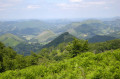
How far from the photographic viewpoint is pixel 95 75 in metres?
18.2

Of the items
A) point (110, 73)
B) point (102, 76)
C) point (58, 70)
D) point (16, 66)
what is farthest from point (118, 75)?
point (16, 66)

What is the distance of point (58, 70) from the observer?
2633cm

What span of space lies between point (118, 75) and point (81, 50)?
30.7 metres

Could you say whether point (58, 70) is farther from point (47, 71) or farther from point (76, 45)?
point (76, 45)

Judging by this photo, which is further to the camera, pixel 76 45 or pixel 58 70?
pixel 76 45

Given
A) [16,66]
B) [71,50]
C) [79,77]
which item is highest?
[79,77]

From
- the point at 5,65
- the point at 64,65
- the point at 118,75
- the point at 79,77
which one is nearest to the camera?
the point at 118,75

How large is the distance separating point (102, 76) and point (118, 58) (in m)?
11.2

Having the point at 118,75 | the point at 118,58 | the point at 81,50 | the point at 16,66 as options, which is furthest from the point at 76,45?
the point at 118,75

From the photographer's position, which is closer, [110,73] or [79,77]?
[110,73]

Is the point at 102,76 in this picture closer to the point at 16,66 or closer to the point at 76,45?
the point at 76,45

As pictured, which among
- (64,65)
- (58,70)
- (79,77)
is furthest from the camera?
(64,65)

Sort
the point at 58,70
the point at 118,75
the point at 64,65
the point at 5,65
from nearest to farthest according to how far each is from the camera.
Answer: the point at 118,75 < the point at 58,70 < the point at 64,65 < the point at 5,65

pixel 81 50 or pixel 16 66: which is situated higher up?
pixel 81 50
